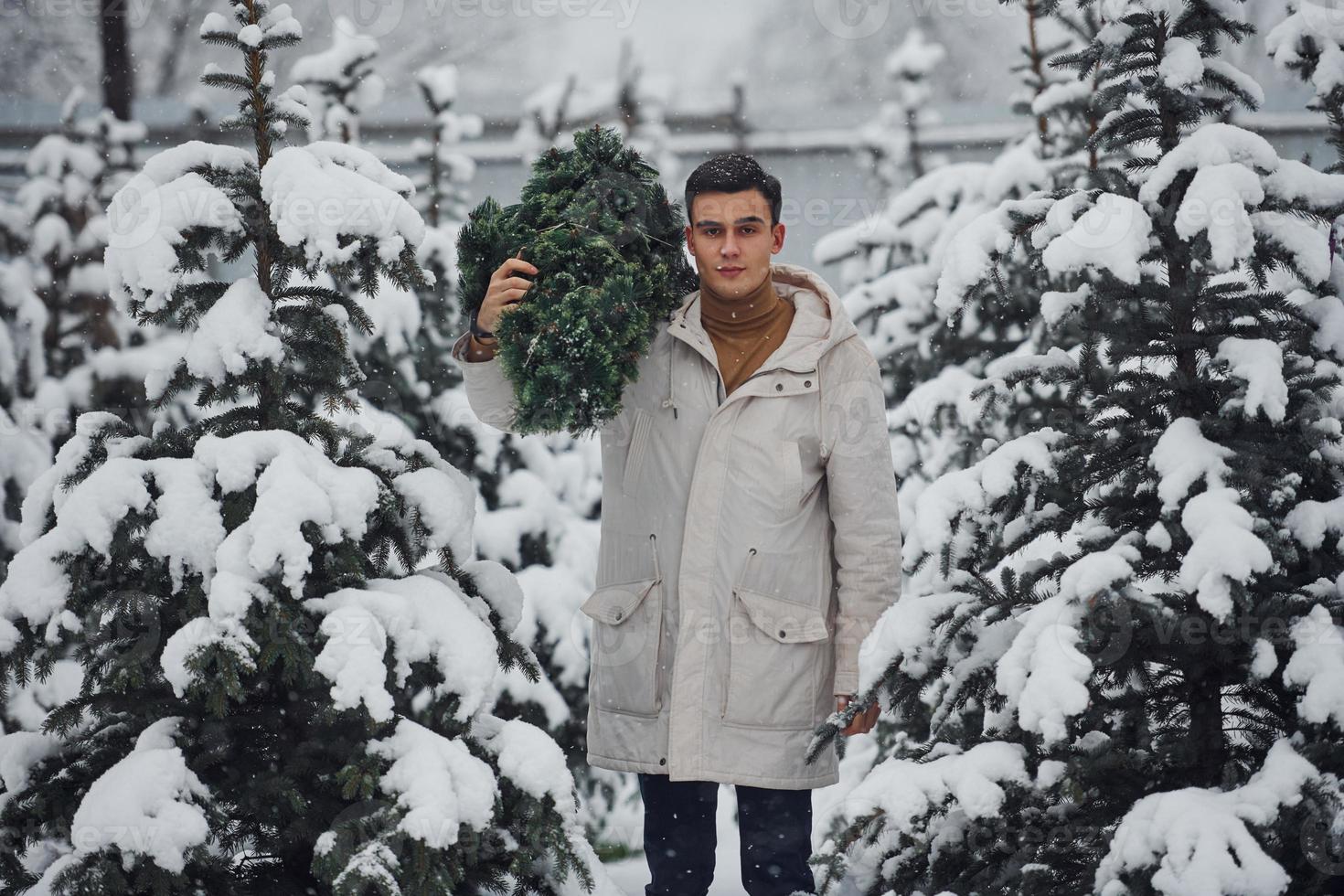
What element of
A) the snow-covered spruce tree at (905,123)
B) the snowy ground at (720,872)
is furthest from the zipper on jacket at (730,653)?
the snow-covered spruce tree at (905,123)

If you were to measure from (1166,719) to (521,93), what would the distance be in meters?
12.6

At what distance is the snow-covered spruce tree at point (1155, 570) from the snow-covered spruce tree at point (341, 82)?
3905 mm

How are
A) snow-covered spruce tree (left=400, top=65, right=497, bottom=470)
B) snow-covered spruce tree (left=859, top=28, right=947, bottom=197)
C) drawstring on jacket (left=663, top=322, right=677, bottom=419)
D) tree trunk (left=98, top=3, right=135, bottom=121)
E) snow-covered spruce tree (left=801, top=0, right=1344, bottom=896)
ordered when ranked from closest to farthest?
snow-covered spruce tree (left=801, top=0, right=1344, bottom=896) < drawstring on jacket (left=663, top=322, right=677, bottom=419) < snow-covered spruce tree (left=400, top=65, right=497, bottom=470) < snow-covered spruce tree (left=859, top=28, right=947, bottom=197) < tree trunk (left=98, top=3, right=135, bottom=121)

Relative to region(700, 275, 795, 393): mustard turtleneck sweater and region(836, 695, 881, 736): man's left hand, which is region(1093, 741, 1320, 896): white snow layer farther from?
region(700, 275, 795, 393): mustard turtleneck sweater

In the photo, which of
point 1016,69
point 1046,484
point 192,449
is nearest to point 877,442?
point 1046,484

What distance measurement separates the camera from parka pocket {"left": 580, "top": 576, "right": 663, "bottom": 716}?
123 inches

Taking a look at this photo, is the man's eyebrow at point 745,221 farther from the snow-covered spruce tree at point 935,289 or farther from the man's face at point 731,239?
the snow-covered spruce tree at point 935,289

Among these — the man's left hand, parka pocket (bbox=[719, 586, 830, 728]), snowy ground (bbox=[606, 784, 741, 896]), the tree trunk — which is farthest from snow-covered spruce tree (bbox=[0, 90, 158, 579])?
the man's left hand

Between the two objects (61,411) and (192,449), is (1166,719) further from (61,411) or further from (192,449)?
(61,411)

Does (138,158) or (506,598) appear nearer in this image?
(506,598)

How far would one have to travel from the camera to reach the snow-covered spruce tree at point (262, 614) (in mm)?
2619

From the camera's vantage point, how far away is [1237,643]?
8.91 ft

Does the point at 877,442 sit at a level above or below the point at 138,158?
below

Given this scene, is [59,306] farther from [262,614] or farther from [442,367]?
[262,614]
